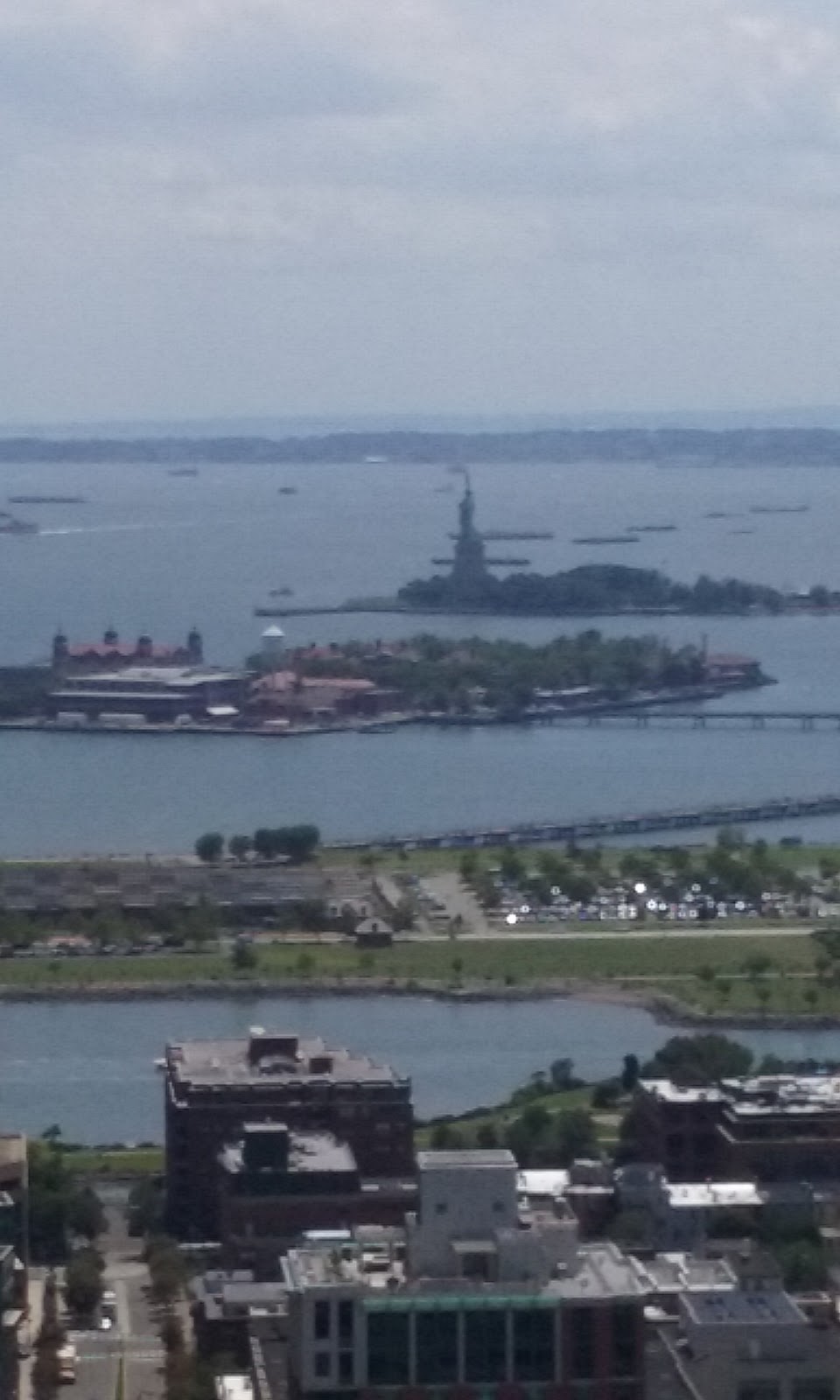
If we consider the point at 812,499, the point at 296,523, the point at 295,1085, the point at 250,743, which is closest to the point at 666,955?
the point at 295,1085

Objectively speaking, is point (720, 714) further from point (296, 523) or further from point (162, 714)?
point (296, 523)

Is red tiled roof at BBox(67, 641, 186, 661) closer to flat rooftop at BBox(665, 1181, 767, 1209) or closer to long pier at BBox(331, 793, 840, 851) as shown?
long pier at BBox(331, 793, 840, 851)

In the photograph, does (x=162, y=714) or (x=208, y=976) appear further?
(x=162, y=714)

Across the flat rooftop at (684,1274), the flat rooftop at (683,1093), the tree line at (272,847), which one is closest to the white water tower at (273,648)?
the tree line at (272,847)

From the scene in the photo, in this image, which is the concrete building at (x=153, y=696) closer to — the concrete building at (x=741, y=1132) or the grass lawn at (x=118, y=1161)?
the grass lawn at (x=118, y=1161)

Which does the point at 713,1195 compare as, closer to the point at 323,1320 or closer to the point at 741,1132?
the point at 741,1132

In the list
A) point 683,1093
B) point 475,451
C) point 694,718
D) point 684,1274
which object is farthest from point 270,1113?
point 475,451
